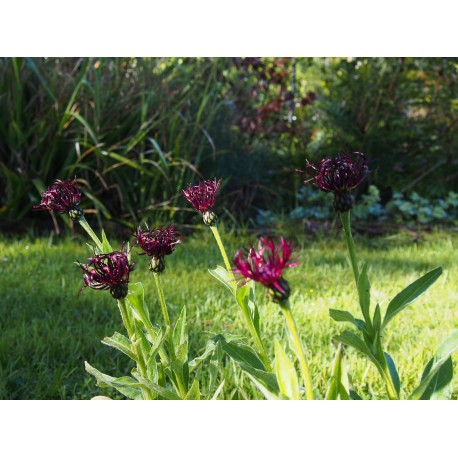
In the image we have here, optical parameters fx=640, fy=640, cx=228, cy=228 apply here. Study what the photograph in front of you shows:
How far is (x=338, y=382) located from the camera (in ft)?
3.82

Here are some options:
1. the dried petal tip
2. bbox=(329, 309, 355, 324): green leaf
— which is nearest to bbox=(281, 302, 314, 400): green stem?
bbox=(329, 309, 355, 324): green leaf

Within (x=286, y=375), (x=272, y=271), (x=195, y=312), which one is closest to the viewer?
(x=272, y=271)

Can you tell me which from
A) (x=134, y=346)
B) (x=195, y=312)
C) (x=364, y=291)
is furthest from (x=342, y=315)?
(x=195, y=312)

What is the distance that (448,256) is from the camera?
145 inches

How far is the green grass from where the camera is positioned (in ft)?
6.70

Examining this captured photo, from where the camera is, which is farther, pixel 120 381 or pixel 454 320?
pixel 454 320

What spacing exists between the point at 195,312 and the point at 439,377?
1.53 m

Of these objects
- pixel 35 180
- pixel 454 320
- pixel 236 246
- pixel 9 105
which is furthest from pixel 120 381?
pixel 9 105

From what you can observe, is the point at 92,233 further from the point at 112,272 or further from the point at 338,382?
the point at 338,382

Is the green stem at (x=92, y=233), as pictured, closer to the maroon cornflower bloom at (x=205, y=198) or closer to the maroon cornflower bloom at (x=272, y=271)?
the maroon cornflower bloom at (x=205, y=198)

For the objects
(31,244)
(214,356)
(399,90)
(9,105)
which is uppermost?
(399,90)

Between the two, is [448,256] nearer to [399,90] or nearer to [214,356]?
[399,90]
